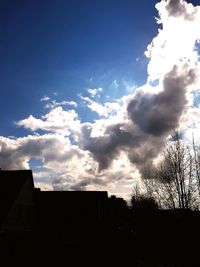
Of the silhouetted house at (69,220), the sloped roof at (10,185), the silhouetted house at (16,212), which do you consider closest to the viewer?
the silhouetted house at (16,212)

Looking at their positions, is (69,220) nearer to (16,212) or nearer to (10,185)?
(16,212)

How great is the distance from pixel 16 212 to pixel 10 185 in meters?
2.42

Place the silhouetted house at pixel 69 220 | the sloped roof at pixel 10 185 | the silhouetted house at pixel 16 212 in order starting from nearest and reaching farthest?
the silhouetted house at pixel 16 212
the sloped roof at pixel 10 185
the silhouetted house at pixel 69 220

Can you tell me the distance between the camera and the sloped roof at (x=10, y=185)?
2797cm

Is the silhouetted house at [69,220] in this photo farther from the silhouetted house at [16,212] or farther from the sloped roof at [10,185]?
the sloped roof at [10,185]

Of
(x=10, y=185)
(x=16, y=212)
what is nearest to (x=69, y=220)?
(x=16, y=212)

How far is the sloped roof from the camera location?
2797cm

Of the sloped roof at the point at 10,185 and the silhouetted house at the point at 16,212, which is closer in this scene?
the silhouetted house at the point at 16,212

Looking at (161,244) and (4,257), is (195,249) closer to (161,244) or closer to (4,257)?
(161,244)

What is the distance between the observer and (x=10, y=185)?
30062 millimetres

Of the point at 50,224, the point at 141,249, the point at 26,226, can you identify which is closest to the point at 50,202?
the point at 50,224

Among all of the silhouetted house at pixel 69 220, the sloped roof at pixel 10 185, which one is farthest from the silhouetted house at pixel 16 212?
the silhouetted house at pixel 69 220

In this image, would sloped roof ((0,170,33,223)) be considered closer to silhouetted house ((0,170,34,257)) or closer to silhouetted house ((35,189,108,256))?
silhouetted house ((0,170,34,257))

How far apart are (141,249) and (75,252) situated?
376 inches
